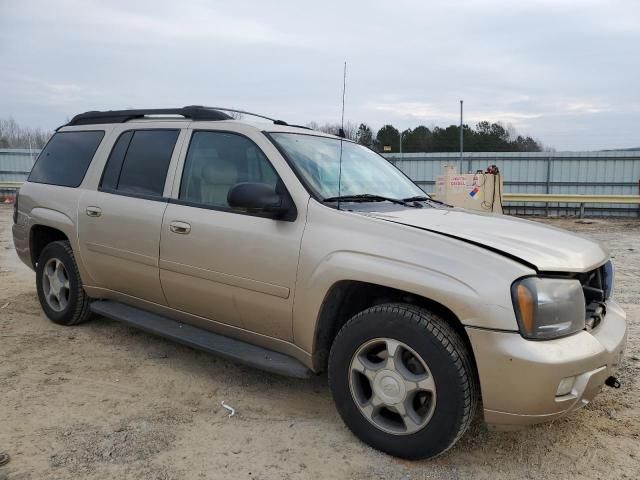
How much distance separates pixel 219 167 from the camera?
11.5 feet

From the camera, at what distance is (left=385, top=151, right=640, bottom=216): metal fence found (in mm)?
18203

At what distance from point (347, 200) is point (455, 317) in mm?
1019

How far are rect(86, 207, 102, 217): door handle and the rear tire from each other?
53cm

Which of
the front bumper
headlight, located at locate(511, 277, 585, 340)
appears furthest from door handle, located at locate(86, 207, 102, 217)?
headlight, located at locate(511, 277, 585, 340)

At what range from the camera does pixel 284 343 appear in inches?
123

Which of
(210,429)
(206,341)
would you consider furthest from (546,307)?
(206,341)

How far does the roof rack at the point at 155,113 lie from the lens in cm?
365

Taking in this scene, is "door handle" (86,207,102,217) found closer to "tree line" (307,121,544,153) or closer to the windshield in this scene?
the windshield

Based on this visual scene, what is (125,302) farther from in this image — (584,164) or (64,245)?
(584,164)

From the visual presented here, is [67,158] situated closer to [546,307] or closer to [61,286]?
[61,286]

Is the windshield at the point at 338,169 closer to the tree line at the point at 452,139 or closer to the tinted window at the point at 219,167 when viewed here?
the tinted window at the point at 219,167

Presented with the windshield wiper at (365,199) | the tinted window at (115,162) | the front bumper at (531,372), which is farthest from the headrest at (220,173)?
the front bumper at (531,372)

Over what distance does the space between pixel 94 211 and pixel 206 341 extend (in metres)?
1.53

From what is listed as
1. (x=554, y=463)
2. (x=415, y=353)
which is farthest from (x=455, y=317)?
(x=554, y=463)
